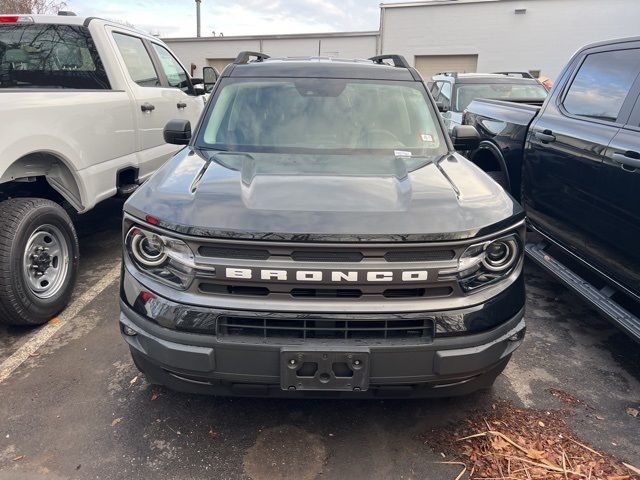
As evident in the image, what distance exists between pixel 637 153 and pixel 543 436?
1.69 metres

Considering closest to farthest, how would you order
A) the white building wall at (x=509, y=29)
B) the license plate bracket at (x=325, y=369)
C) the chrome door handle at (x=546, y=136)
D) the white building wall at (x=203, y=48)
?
1. the license plate bracket at (x=325, y=369)
2. the chrome door handle at (x=546, y=136)
3. the white building wall at (x=509, y=29)
4. the white building wall at (x=203, y=48)

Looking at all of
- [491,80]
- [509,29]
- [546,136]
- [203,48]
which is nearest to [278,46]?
[203,48]

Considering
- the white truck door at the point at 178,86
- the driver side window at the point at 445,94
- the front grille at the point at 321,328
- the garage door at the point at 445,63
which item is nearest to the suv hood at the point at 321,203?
the front grille at the point at 321,328

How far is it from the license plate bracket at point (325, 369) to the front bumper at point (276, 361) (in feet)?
0.10

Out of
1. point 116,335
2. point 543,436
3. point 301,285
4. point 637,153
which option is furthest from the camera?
point 116,335

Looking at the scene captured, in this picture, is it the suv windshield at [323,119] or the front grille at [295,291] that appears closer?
the front grille at [295,291]

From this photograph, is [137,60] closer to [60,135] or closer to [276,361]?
[60,135]

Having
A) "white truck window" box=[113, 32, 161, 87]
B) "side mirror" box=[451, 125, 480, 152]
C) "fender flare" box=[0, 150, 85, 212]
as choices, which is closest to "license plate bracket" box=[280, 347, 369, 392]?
"side mirror" box=[451, 125, 480, 152]

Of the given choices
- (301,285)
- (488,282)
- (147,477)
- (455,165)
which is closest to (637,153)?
(455,165)

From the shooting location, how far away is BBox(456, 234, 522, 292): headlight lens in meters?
2.25

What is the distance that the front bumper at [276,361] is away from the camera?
7.07 ft

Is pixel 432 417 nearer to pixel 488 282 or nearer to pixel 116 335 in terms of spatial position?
pixel 488 282

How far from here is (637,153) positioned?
2.94m

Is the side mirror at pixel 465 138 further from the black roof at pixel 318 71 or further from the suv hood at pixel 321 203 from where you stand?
the suv hood at pixel 321 203
